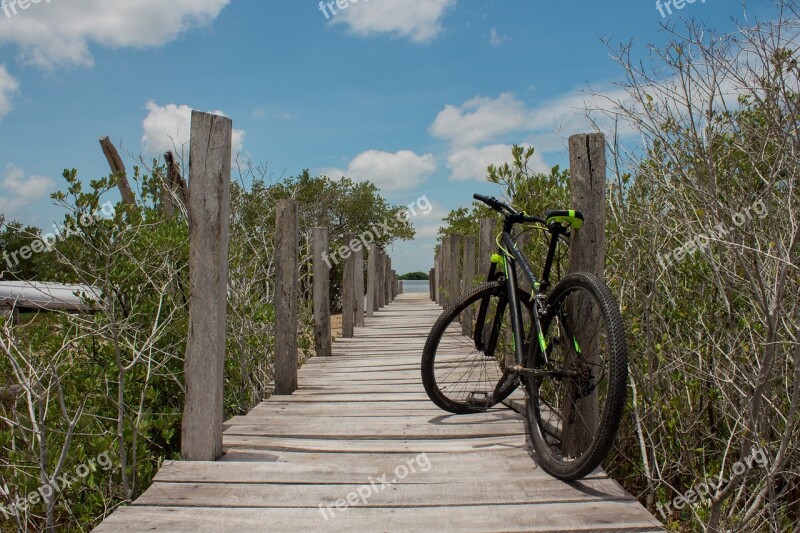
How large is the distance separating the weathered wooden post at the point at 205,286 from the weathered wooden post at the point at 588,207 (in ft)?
5.62

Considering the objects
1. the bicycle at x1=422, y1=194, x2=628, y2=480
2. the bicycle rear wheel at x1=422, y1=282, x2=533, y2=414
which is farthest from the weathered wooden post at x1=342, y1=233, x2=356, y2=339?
the bicycle at x1=422, y1=194, x2=628, y2=480

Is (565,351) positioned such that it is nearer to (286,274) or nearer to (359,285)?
(286,274)

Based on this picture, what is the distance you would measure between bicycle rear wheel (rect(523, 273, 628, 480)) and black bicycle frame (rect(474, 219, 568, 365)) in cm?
12

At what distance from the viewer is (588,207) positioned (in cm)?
283

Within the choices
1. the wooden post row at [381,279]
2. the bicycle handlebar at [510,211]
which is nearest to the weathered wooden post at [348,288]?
the bicycle handlebar at [510,211]

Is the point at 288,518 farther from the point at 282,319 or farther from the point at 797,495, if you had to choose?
the point at 797,495

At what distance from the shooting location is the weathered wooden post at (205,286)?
2916 mm

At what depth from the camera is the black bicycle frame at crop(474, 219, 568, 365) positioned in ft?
9.76

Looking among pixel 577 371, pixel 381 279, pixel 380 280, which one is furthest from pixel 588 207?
pixel 381 279

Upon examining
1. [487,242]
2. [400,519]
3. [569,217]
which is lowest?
[400,519]

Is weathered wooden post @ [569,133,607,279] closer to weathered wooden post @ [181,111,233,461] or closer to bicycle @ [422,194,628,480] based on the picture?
Answer: bicycle @ [422,194,628,480]

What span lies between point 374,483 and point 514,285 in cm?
128

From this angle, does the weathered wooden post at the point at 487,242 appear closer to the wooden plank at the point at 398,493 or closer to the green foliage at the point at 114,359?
the green foliage at the point at 114,359

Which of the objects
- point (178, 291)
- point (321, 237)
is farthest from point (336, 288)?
point (178, 291)
